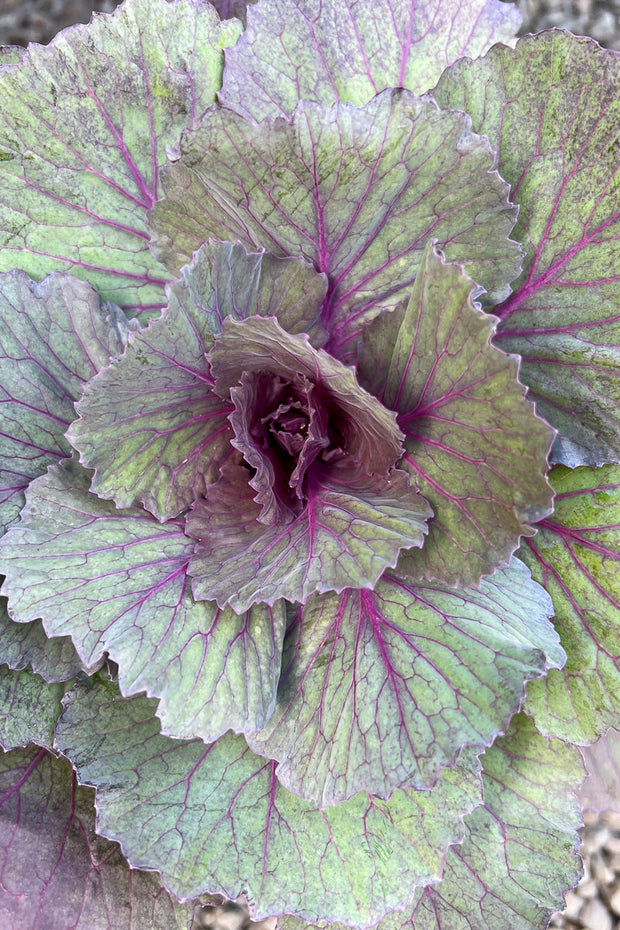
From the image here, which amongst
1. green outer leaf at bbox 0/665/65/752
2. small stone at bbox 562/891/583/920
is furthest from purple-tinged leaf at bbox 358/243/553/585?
small stone at bbox 562/891/583/920

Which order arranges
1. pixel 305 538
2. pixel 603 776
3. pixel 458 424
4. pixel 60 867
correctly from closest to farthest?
pixel 458 424 < pixel 305 538 < pixel 60 867 < pixel 603 776

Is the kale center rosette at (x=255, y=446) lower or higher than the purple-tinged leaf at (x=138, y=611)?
higher

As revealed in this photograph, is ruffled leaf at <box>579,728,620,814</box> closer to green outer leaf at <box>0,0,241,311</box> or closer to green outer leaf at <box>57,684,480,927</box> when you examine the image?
green outer leaf at <box>57,684,480,927</box>

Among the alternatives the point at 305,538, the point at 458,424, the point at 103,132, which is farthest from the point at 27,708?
the point at 103,132

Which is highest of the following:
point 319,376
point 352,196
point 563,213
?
point 563,213

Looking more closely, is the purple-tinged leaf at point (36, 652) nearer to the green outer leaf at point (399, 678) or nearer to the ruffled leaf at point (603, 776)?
the green outer leaf at point (399, 678)

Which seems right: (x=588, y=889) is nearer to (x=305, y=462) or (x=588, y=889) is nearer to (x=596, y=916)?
(x=596, y=916)

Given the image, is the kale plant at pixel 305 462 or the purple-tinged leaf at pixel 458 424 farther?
the kale plant at pixel 305 462

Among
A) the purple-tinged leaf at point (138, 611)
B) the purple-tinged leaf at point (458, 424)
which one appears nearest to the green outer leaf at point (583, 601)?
the purple-tinged leaf at point (458, 424)
